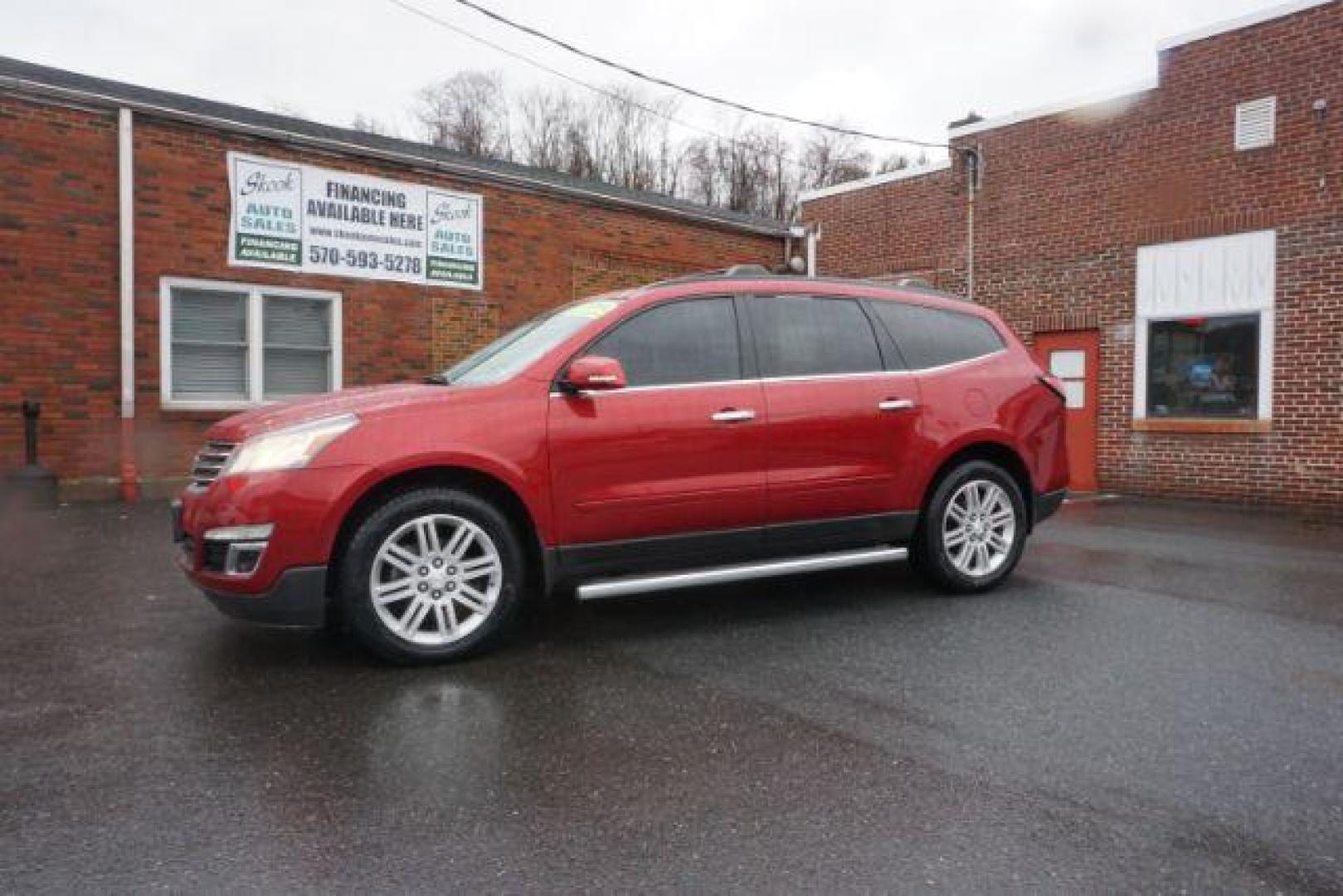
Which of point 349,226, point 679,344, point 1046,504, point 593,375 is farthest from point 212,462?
point 349,226

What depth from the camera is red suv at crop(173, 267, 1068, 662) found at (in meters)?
3.81

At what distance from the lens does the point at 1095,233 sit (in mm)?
12062

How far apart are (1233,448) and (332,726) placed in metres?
10.9

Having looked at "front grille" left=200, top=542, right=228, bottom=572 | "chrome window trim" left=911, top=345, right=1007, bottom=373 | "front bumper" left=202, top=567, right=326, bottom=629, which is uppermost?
"chrome window trim" left=911, top=345, right=1007, bottom=373

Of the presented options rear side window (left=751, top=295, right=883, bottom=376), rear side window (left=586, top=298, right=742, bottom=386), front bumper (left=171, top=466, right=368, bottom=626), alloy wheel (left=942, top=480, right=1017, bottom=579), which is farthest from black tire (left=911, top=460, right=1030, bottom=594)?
front bumper (left=171, top=466, right=368, bottom=626)

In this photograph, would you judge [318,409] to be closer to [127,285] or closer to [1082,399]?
[127,285]

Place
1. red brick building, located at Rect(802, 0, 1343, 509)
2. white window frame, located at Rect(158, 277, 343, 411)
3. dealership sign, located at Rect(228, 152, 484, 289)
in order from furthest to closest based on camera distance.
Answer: dealership sign, located at Rect(228, 152, 484, 289)
red brick building, located at Rect(802, 0, 1343, 509)
white window frame, located at Rect(158, 277, 343, 411)

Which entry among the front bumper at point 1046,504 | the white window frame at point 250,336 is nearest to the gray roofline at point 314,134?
the white window frame at point 250,336

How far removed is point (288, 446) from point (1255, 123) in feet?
37.4

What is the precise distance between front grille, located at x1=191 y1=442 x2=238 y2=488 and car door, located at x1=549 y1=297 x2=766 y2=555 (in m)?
1.42

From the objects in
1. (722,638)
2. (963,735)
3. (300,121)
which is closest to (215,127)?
(300,121)

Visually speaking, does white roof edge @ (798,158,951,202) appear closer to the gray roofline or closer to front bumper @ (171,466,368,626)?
the gray roofline

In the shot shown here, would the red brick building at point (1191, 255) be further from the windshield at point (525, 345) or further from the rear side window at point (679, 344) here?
the windshield at point (525, 345)

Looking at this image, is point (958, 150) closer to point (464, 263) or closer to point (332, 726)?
point (464, 263)
